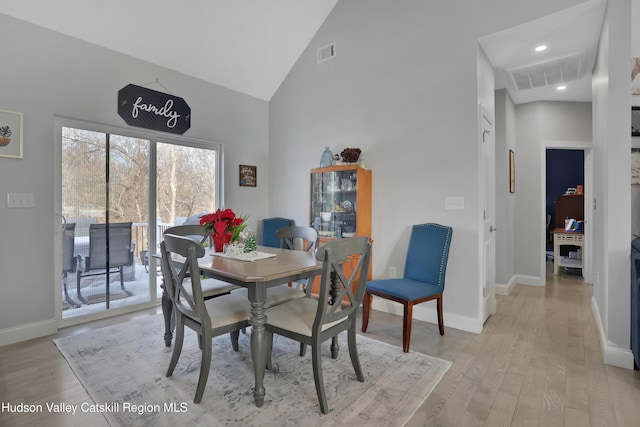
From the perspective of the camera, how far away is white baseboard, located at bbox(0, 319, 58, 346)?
106 inches

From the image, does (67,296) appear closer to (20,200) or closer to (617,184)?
(20,200)

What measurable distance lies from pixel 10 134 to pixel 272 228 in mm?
2727

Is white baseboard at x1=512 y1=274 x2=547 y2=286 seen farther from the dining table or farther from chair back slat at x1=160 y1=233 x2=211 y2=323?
chair back slat at x1=160 y1=233 x2=211 y2=323

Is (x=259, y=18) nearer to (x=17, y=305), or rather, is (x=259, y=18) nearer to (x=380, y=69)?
(x=380, y=69)

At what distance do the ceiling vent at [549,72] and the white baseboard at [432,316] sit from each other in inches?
107

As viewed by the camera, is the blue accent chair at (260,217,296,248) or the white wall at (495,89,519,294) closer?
the white wall at (495,89,519,294)

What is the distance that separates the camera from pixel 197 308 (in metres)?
1.83

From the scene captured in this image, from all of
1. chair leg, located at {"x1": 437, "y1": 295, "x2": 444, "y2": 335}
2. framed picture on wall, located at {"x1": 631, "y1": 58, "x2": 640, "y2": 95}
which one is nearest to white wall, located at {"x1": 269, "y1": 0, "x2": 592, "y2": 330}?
chair leg, located at {"x1": 437, "y1": 295, "x2": 444, "y2": 335}

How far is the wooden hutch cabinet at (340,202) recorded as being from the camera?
11.6 ft

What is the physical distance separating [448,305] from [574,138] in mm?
3505

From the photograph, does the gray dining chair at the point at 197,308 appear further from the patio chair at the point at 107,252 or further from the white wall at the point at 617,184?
the white wall at the point at 617,184

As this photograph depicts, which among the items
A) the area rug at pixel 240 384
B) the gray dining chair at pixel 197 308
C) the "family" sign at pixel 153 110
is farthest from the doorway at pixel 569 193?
the "family" sign at pixel 153 110

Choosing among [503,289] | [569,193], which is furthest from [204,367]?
[569,193]

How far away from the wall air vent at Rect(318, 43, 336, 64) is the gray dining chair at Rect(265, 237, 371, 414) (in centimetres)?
298
